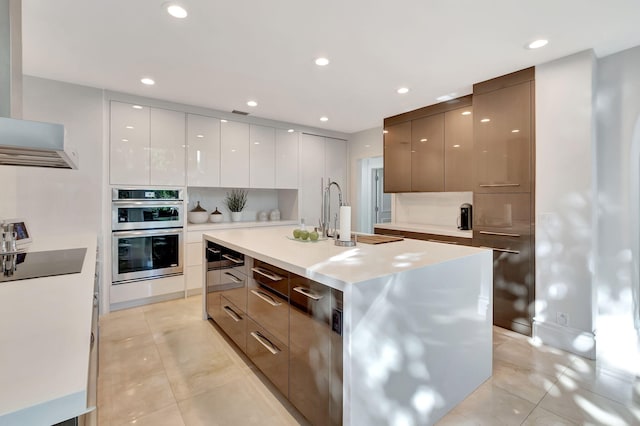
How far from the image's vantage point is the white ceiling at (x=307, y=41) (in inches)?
77.5

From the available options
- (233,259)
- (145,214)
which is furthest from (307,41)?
(145,214)

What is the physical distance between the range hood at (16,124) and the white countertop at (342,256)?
1111mm

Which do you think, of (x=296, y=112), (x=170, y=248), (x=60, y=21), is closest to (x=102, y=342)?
(x=170, y=248)

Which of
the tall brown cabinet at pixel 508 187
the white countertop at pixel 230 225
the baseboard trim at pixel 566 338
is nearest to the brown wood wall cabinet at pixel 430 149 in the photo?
the tall brown cabinet at pixel 508 187

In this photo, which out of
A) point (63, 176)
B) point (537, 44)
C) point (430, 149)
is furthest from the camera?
point (430, 149)

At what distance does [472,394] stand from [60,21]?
3690mm

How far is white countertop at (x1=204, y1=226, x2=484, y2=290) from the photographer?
4.82ft

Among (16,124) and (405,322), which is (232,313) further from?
(16,124)

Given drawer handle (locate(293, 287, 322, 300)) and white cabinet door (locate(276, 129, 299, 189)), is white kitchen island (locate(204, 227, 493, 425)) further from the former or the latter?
white cabinet door (locate(276, 129, 299, 189))

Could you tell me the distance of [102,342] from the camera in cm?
272

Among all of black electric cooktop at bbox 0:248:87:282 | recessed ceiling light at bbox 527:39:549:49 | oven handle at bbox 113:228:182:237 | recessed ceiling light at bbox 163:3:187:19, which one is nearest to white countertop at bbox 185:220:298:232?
oven handle at bbox 113:228:182:237

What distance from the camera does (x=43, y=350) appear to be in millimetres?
693

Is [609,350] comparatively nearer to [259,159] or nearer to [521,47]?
[521,47]

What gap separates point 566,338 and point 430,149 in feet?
8.04
